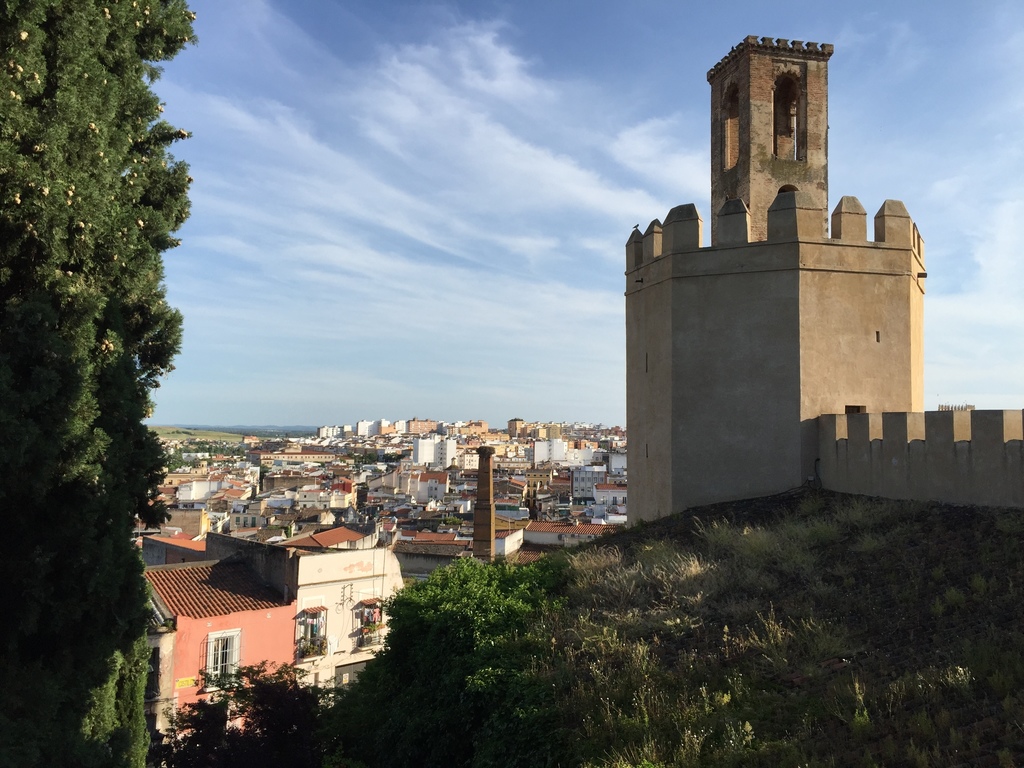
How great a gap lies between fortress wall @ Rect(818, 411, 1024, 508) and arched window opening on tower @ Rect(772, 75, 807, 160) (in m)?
4.89

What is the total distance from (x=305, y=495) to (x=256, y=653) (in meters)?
60.3

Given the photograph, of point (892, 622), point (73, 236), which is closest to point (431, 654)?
point (892, 622)

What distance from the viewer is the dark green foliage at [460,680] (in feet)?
22.2

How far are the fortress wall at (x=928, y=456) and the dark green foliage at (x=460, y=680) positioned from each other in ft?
13.9

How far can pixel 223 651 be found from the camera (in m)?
19.5

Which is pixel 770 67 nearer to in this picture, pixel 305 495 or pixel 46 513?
pixel 46 513

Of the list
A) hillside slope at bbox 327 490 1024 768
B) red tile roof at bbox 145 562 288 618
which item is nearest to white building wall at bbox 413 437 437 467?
red tile roof at bbox 145 562 288 618

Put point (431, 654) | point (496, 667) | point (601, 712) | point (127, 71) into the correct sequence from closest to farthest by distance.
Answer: point (601, 712) < point (496, 667) < point (127, 71) < point (431, 654)

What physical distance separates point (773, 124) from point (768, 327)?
3.70m

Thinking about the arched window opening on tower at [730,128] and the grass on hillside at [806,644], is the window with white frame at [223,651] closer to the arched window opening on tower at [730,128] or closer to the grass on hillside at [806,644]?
the grass on hillside at [806,644]

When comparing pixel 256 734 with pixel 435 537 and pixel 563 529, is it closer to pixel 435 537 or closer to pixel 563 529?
pixel 563 529

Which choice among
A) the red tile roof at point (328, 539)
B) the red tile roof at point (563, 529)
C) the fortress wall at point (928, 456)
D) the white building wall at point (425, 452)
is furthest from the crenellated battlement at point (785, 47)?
the white building wall at point (425, 452)

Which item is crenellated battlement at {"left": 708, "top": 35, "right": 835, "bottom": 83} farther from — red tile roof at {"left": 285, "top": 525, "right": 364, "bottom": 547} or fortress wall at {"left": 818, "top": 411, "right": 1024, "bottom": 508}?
red tile roof at {"left": 285, "top": 525, "right": 364, "bottom": 547}

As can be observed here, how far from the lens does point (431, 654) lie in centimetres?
896
